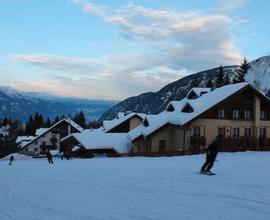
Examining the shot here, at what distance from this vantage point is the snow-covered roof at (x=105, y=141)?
60309 mm

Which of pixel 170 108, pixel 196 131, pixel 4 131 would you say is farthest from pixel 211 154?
pixel 4 131

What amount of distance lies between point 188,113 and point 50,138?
48.3 m

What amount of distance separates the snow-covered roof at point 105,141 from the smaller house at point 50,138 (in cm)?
2696

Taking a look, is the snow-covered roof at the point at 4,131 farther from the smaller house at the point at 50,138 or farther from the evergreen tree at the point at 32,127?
the evergreen tree at the point at 32,127

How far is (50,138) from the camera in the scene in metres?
92.8

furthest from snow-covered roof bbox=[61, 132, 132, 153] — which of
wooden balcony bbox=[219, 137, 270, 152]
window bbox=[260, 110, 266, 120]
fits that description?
window bbox=[260, 110, 266, 120]

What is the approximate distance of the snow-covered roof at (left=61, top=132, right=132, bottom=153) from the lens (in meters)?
60.3

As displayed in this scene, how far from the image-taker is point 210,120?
49.6 meters

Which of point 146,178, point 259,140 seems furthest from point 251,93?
point 146,178

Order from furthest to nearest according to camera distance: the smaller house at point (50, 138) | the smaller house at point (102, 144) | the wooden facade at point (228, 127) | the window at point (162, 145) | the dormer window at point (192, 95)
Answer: the smaller house at point (50, 138) → the dormer window at point (192, 95) → the smaller house at point (102, 144) → the window at point (162, 145) → the wooden facade at point (228, 127)

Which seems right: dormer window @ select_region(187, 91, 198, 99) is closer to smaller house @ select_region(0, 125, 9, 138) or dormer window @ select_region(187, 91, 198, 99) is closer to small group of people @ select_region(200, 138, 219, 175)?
smaller house @ select_region(0, 125, 9, 138)

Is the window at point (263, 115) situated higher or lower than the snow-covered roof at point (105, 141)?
higher

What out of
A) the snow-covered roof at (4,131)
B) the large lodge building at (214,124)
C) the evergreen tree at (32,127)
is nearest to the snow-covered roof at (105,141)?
the large lodge building at (214,124)

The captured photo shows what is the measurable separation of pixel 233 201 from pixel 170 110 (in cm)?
4623
